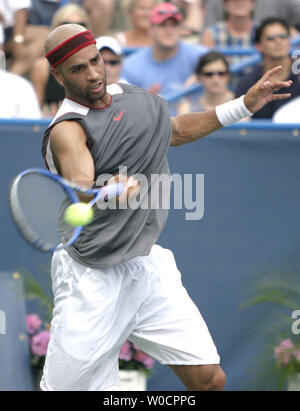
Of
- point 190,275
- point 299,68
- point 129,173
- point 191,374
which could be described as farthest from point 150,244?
point 299,68

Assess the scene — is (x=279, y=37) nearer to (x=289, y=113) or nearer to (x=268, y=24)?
(x=268, y=24)

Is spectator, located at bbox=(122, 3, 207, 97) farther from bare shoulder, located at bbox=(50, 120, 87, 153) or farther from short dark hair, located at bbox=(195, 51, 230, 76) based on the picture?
bare shoulder, located at bbox=(50, 120, 87, 153)

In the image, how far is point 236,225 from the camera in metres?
5.26

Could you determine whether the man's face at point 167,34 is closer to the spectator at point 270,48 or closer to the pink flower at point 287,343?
the spectator at point 270,48

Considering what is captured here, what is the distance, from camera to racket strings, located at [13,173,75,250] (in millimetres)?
3766

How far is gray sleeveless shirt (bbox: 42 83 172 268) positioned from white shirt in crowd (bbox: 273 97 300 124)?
163cm

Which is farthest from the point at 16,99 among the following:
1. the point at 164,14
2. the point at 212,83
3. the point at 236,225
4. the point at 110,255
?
the point at 110,255

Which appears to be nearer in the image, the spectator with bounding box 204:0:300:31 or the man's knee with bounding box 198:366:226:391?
the man's knee with bounding box 198:366:226:391

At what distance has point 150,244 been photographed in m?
4.14

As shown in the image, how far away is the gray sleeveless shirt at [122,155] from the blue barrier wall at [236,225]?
1.10 meters

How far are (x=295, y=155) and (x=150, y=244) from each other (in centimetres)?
144

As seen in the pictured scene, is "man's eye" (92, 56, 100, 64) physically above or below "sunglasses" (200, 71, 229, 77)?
below

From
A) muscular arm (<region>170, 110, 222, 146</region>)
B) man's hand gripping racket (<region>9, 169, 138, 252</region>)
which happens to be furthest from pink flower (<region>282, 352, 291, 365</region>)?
man's hand gripping racket (<region>9, 169, 138, 252</region>)
